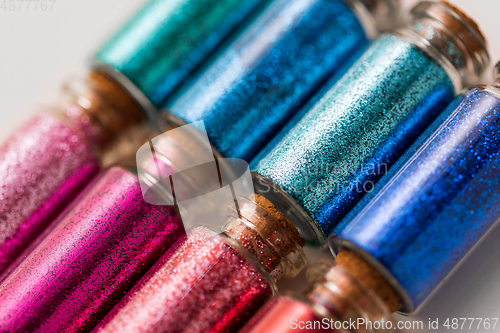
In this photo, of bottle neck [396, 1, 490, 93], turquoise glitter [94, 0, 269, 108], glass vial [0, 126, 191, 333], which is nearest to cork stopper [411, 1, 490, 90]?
bottle neck [396, 1, 490, 93]

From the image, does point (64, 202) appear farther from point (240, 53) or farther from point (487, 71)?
point (487, 71)

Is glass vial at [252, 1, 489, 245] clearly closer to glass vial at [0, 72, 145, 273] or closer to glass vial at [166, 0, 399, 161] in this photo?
glass vial at [166, 0, 399, 161]

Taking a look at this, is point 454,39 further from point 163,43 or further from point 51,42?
point 51,42

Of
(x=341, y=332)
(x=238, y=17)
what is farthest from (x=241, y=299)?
(x=238, y=17)

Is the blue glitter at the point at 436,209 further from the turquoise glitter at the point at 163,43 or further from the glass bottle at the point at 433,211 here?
the turquoise glitter at the point at 163,43

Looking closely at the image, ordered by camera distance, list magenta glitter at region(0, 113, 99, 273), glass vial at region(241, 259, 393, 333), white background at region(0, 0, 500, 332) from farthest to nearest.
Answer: white background at region(0, 0, 500, 332), magenta glitter at region(0, 113, 99, 273), glass vial at region(241, 259, 393, 333)

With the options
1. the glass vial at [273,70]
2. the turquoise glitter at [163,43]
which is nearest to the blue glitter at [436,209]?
the glass vial at [273,70]
